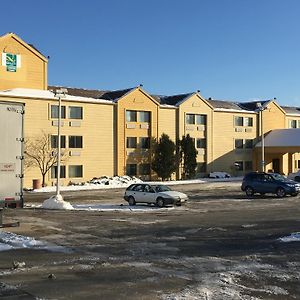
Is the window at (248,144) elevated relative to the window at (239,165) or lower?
elevated

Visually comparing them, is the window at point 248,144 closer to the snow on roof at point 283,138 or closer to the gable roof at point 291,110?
the snow on roof at point 283,138

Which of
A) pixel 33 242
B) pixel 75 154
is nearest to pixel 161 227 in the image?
pixel 33 242

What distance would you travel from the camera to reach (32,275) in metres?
9.98

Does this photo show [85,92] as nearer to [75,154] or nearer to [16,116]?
[75,154]

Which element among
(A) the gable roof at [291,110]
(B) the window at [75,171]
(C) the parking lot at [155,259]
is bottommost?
(C) the parking lot at [155,259]

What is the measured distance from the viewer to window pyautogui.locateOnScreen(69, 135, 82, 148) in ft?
Result: 176

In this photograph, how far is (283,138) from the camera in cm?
6900

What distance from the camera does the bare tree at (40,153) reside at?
50375 mm

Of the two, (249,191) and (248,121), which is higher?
(248,121)

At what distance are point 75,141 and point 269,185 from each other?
24986 mm

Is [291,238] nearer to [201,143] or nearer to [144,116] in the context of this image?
[144,116]

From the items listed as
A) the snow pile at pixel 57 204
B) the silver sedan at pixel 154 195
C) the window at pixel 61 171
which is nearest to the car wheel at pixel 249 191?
the silver sedan at pixel 154 195

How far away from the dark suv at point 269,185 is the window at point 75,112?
924 inches

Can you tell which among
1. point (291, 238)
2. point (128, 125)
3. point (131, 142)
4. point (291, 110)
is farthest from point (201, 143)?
point (291, 238)
